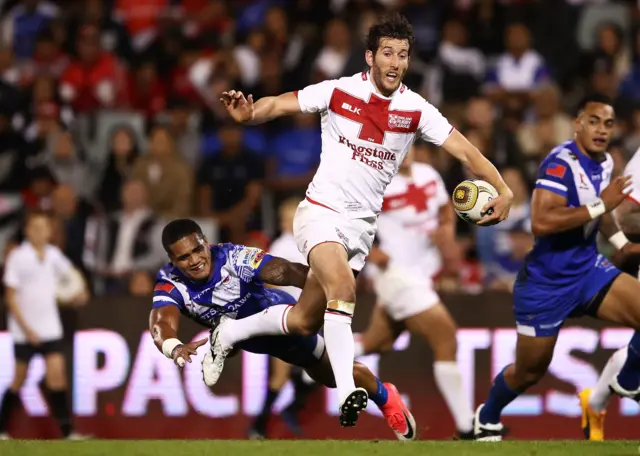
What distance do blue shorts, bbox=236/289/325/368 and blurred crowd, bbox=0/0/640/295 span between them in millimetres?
3687

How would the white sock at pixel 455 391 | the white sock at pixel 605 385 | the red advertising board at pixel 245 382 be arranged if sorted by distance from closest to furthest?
the white sock at pixel 605 385
the white sock at pixel 455 391
the red advertising board at pixel 245 382

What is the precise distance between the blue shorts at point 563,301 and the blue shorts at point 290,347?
4.82 ft

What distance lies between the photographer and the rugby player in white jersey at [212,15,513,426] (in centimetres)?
791

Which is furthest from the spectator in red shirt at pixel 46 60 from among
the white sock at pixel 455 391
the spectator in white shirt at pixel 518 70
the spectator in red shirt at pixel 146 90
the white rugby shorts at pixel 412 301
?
the white sock at pixel 455 391

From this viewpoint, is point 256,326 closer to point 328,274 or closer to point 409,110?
point 328,274

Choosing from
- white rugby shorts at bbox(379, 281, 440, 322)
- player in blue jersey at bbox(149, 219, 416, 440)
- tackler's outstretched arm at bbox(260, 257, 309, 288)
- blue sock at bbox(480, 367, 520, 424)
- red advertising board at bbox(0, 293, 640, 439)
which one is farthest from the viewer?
red advertising board at bbox(0, 293, 640, 439)

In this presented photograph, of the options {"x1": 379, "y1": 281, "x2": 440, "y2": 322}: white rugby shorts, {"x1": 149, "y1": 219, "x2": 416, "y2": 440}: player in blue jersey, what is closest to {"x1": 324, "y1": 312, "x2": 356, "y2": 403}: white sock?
{"x1": 149, "y1": 219, "x2": 416, "y2": 440}: player in blue jersey

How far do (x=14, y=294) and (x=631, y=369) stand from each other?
5742 millimetres

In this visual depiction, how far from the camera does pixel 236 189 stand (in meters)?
13.4

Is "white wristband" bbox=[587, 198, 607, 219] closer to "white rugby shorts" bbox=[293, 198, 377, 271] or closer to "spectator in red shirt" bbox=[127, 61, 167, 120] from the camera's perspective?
"white rugby shorts" bbox=[293, 198, 377, 271]

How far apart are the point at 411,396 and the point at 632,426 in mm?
1979

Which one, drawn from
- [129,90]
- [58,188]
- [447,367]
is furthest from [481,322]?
[129,90]

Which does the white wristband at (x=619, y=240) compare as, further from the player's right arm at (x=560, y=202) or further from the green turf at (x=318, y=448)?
the green turf at (x=318, y=448)

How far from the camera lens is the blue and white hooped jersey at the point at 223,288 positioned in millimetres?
8617
